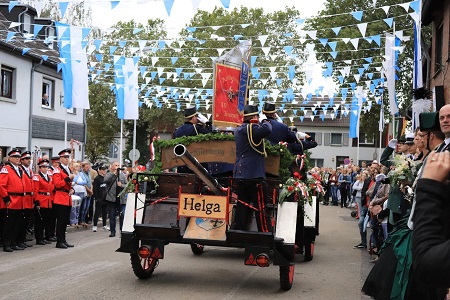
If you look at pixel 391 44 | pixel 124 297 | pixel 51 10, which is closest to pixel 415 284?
pixel 124 297

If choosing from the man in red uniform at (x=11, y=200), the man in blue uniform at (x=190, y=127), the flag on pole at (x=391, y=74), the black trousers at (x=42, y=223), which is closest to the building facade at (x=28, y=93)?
the black trousers at (x=42, y=223)

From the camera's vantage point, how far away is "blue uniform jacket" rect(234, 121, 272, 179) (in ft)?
29.6

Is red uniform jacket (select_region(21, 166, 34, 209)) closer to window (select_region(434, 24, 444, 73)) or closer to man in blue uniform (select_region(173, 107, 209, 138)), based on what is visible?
man in blue uniform (select_region(173, 107, 209, 138))

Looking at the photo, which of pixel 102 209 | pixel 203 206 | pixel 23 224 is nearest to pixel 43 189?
pixel 23 224

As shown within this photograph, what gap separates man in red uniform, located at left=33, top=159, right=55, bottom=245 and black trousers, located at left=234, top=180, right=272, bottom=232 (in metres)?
6.37

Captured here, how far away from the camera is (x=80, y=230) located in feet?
58.8

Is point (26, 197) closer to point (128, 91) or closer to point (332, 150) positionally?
point (128, 91)

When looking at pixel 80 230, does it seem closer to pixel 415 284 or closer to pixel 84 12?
pixel 415 284

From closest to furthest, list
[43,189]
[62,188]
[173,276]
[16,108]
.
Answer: [173,276] < [62,188] < [43,189] < [16,108]

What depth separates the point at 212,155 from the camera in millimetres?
9609

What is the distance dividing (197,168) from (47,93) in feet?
80.9

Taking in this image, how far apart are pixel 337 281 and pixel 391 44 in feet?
40.7

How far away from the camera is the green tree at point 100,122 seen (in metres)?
53.7

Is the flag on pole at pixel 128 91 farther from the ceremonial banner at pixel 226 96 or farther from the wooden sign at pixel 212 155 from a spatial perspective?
the wooden sign at pixel 212 155
